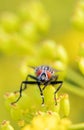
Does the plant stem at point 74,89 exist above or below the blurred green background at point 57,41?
below

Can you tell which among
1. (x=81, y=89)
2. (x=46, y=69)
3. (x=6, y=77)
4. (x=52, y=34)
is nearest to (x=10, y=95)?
(x=46, y=69)

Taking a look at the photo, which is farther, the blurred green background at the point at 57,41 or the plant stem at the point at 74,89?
the blurred green background at the point at 57,41

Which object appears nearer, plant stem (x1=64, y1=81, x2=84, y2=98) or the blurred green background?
plant stem (x1=64, y1=81, x2=84, y2=98)

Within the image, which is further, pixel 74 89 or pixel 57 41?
pixel 57 41

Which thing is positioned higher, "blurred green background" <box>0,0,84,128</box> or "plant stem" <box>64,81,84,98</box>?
"blurred green background" <box>0,0,84,128</box>

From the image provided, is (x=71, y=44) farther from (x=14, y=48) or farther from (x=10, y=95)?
(x=10, y=95)

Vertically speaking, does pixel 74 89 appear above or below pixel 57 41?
below

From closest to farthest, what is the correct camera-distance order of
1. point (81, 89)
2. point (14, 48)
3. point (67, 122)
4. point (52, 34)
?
1. point (67, 122)
2. point (81, 89)
3. point (14, 48)
4. point (52, 34)

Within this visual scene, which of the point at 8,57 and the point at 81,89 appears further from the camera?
the point at 8,57
